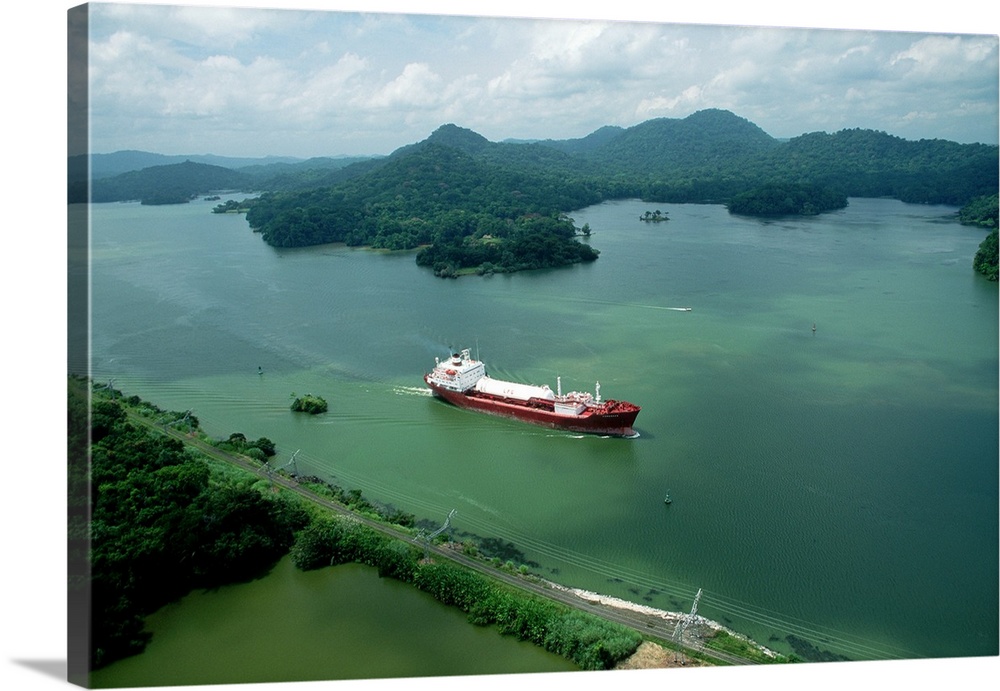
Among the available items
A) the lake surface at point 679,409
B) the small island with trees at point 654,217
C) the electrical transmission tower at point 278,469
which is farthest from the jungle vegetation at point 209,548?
the small island with trees at point 654,217

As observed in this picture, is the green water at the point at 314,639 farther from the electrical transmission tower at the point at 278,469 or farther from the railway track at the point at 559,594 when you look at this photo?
the electrical transmission tower at the point at 278,469

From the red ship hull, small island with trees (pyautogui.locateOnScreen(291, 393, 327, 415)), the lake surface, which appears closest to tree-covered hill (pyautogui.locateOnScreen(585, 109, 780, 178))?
the lake surface

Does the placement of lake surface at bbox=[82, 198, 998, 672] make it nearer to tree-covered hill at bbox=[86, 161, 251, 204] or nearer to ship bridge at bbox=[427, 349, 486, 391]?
ship bridge at bbox=[427, 349, 486, 391]

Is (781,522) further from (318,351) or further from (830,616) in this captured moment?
(318,351)

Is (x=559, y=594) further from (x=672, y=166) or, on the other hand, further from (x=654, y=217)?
(x=672, y=166)

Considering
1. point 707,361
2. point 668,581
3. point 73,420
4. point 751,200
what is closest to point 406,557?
point 668,581

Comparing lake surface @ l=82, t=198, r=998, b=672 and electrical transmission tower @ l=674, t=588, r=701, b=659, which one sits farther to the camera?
lake surface @ l=82, t=198, r=998, b=672
